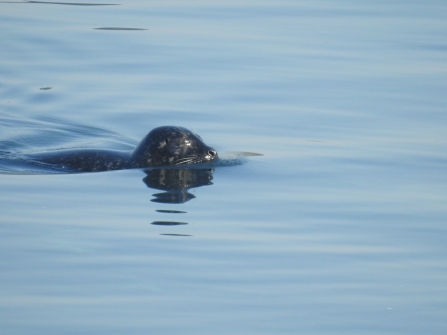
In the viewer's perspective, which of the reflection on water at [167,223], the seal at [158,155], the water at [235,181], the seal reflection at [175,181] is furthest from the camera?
the seal at [158,155]

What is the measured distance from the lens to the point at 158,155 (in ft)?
40.7

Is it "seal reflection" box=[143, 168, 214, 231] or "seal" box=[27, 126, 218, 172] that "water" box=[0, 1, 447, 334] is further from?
"seal" box=[27, 126, 218, 172]

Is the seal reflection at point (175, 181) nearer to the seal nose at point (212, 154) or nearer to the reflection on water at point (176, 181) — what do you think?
the reflection on water at point (176, 181)

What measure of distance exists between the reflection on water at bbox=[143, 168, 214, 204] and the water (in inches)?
3.6

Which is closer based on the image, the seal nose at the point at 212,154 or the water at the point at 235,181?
the water at the point at 235,181

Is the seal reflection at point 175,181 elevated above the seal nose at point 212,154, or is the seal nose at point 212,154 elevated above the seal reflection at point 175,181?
the seal nose at point 212,154

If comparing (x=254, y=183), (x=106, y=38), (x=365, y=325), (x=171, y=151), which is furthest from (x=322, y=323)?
(x=106, y=38)

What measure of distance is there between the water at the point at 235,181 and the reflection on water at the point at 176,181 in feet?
0.30

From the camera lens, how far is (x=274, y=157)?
12.6 metres

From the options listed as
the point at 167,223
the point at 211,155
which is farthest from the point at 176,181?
the point at 167,223

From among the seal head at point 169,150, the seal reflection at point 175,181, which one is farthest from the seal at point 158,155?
the seal reflection at point 175,181

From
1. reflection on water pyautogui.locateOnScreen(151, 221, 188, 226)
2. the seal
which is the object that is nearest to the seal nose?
the seal

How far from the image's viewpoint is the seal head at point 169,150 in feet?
40.6

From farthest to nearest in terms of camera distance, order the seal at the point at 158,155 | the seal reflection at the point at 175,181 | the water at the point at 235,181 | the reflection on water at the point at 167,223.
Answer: the seal at the point at 158,155 → the seal reflection at the point at 175,181 → the reflection on water at the point at 167,223 → the water at the point at 235,181
